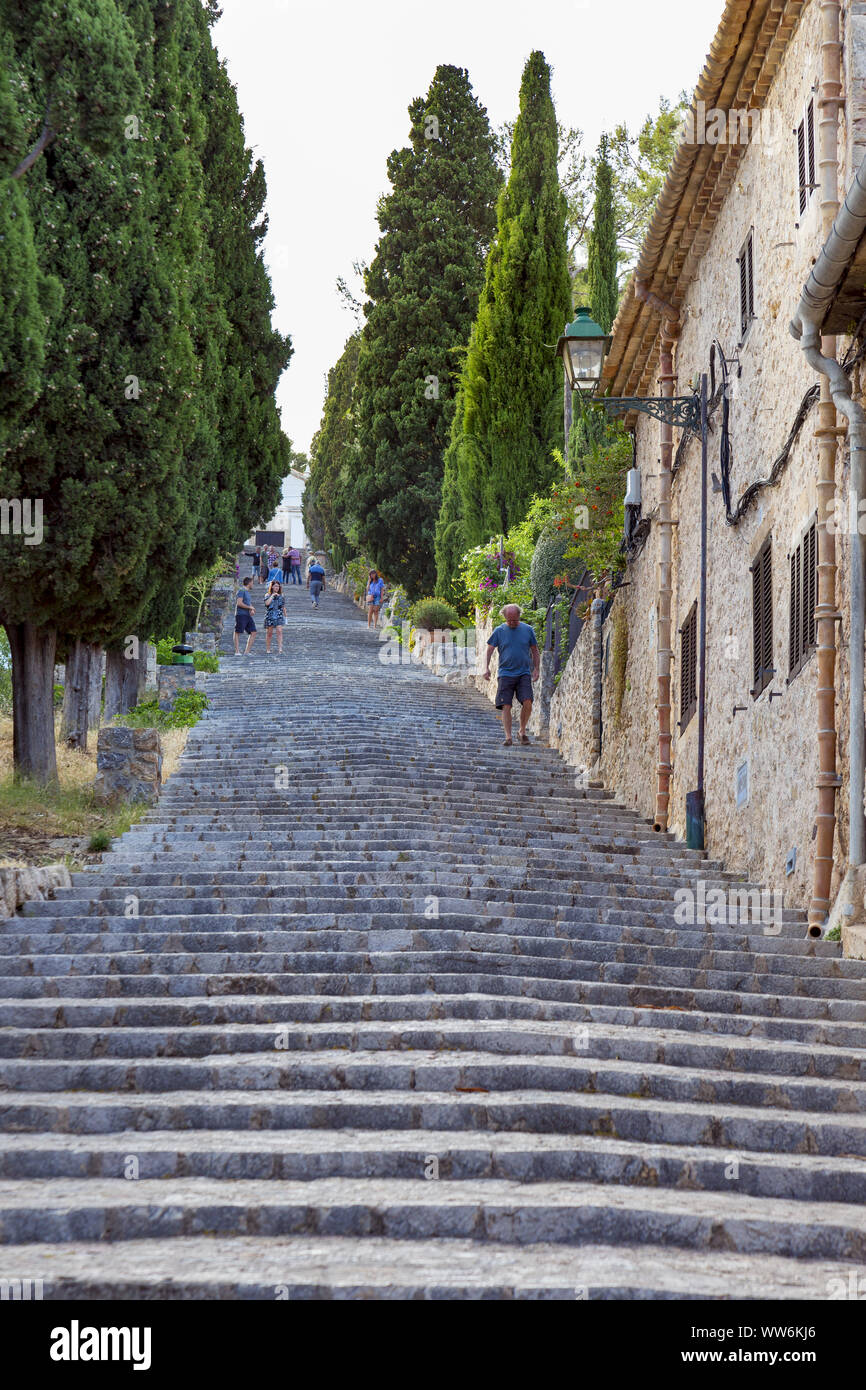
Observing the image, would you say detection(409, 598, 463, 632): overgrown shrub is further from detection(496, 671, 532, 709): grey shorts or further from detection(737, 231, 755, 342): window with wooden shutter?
detection(737, 231, 755, 342): window with wooden shutter

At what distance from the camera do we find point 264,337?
80.4ft

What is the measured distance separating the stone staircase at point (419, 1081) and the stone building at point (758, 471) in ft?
2.34

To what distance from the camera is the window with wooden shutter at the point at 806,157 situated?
810 cm

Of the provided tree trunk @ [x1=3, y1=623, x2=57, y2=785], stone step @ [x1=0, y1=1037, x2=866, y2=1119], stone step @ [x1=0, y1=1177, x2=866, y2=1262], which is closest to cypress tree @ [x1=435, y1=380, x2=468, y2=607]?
tree trunk @ [x1=3, y1=623, x2=57, y2=785]

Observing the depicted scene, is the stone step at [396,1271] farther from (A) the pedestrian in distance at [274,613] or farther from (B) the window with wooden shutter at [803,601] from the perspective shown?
(A) the pedestrian in distance at [274,613]

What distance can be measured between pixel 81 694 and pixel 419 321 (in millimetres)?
17345

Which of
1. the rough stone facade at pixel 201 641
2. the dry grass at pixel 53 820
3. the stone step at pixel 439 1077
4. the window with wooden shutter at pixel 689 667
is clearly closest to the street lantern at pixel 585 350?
the window with wooden shutter at pixel 689 667

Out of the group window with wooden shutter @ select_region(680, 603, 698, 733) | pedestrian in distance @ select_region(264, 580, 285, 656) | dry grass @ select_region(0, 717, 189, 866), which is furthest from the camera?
pedestrian in distance @ select_region(264, 580, 285, 656)

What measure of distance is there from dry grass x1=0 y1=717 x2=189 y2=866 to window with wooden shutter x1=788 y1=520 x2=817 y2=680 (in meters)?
5.10

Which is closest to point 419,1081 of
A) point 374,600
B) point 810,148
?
point 810,148

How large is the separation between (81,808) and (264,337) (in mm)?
14408

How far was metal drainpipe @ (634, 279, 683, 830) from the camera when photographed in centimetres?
1193
